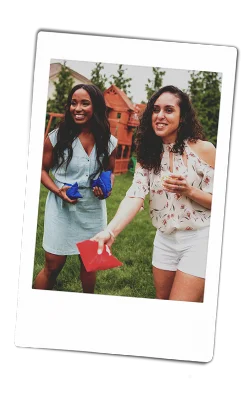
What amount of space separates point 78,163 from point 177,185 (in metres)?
0.30

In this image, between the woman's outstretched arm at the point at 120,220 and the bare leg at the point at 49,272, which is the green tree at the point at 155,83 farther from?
the bare leg at the point at 49,272

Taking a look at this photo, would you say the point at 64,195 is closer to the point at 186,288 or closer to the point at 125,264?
the point at 125,264

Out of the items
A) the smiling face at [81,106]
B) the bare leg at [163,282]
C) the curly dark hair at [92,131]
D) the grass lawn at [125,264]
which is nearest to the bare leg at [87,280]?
the grass lawn at [125,264]

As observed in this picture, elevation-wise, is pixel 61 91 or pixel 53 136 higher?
pixel 61 91

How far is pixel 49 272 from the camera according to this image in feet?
5.37

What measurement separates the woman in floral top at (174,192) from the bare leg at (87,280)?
80mm

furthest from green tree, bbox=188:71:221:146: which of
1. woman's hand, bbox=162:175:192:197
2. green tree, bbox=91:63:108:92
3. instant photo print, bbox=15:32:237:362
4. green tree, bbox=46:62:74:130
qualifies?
green tree, bbox=46:62:74:130

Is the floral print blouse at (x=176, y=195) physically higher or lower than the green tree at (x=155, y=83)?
lower

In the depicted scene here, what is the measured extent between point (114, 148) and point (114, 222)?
0.71 ft

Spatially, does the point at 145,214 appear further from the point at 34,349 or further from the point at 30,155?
the point at 34,349

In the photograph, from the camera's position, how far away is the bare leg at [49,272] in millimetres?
1630

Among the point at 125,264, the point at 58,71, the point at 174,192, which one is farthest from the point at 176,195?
the point at 58,71

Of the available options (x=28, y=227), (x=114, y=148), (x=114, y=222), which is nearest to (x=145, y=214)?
(x=114, y=222)

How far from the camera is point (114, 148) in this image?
1578 millimetres
